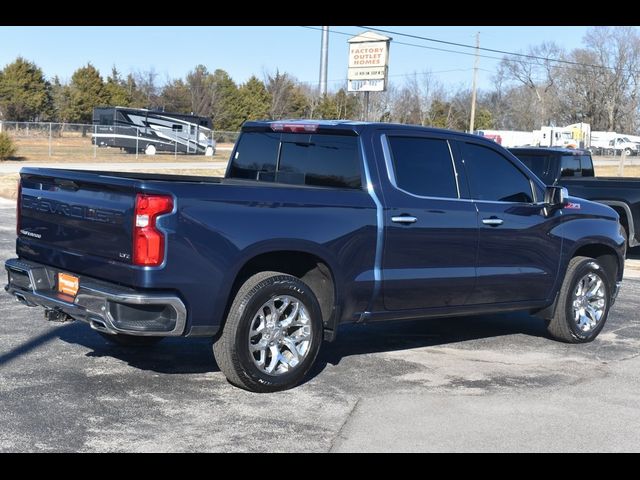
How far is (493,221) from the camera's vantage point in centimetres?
733

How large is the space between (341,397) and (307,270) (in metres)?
1.00

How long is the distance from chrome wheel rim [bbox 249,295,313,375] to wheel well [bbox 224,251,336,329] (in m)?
0.29

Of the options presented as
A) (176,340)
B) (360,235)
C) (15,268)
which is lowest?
(176,340)

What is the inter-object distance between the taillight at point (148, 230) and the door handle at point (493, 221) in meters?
2.93

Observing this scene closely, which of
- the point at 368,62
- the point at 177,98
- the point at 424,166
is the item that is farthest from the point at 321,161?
the point at 177,98

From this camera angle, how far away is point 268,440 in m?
5.06

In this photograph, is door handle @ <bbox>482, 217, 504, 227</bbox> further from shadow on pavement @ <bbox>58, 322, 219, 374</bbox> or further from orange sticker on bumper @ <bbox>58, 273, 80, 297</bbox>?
orange sticker on bumper @ <bbox>58, 273, 80, 297</bbox>

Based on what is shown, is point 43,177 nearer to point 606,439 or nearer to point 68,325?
point 68,325

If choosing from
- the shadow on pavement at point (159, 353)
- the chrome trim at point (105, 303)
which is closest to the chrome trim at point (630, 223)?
the shadow on pavement at point (159, 353)

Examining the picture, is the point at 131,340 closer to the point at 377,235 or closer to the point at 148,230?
the point at 148,230

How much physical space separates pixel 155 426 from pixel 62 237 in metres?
1.66

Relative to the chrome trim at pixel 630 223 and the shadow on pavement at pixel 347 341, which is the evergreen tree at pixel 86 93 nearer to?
the chrome trim at pixel 630 223
